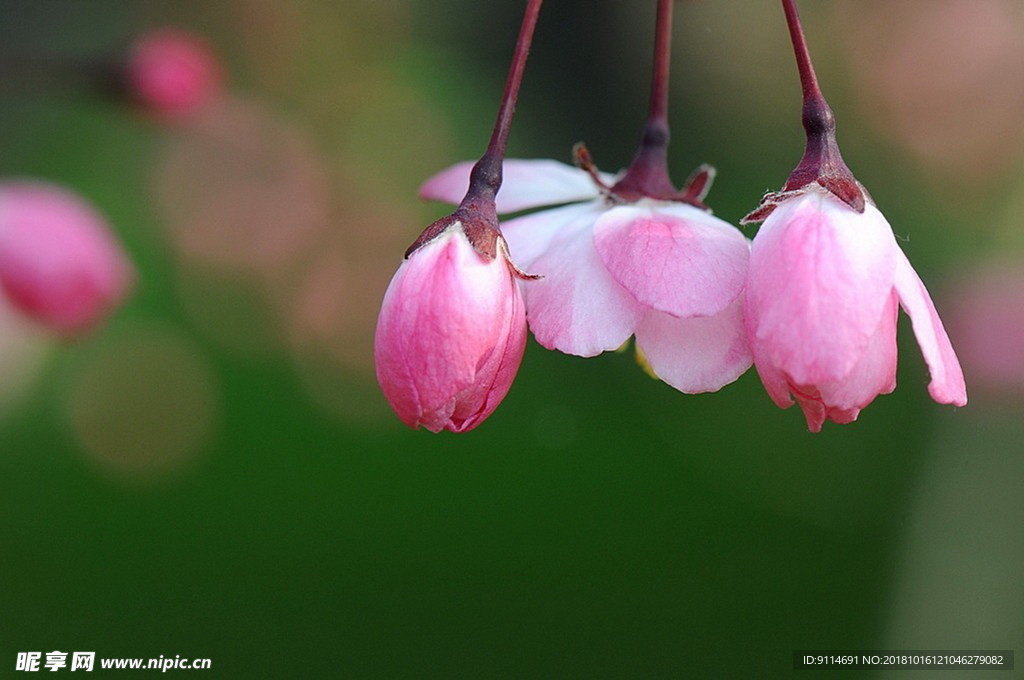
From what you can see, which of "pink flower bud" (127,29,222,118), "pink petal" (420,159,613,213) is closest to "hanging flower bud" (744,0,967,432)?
"pink petal" (420,159,613,213)

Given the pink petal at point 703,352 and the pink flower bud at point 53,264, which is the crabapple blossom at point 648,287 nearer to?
the pink petal at point 703,352

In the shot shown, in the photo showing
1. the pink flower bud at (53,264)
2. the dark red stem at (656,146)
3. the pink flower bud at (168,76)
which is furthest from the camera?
the pink flower bud at (168,76)

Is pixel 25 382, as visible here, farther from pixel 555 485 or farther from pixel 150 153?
pixel 555 485

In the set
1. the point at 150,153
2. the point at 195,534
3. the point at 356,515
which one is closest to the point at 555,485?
the point at 356,515

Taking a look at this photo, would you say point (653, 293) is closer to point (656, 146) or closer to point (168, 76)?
point (656, 146)

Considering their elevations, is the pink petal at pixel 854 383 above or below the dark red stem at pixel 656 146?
below

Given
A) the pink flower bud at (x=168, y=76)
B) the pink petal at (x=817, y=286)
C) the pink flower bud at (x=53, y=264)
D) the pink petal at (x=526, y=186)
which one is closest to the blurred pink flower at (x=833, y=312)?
the pink petal at (x=817, y=286)
